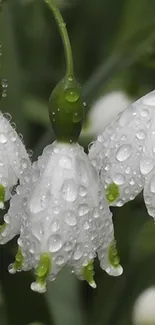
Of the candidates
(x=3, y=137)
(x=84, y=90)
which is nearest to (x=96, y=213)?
(x=3, y=137)

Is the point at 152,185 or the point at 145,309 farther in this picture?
the point at 145,309

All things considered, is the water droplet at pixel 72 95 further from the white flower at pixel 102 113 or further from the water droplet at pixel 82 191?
the white flower at pixel 102 113

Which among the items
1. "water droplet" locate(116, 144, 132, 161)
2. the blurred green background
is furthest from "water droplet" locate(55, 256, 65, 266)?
the blurred green background

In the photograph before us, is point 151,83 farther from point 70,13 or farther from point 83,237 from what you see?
point 83,237

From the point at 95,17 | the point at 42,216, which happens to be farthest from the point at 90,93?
the point at 95,17

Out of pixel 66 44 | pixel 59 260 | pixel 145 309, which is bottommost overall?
pixel 145 309

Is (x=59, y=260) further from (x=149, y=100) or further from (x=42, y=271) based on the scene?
(x=149, y=100)

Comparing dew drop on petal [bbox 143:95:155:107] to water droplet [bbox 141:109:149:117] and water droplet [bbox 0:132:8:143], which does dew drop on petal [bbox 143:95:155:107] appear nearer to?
water droplet [bbox 141:109:149:117]
